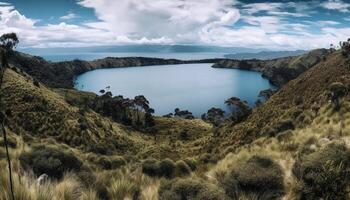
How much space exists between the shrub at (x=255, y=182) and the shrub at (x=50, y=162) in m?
4.27

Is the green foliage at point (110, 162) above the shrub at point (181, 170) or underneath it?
underneath

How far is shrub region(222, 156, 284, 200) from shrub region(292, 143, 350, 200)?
0.57 meters

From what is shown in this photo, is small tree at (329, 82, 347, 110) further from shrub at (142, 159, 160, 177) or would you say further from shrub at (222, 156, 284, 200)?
shrub at (222, 156, 284, 200)

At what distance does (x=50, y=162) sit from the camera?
33.1 ft

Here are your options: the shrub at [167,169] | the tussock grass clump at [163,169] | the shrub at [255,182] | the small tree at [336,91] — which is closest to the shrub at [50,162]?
the tussock grass clump at [163,169]

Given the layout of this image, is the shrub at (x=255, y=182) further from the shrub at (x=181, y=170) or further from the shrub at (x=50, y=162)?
the shrub at (x=181, y=170)

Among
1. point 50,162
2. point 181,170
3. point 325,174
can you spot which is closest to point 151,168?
point 181,170

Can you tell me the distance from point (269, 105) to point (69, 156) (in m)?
43.2

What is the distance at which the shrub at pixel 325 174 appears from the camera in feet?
25.8

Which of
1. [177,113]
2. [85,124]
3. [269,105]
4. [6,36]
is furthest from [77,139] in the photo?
[177,113]

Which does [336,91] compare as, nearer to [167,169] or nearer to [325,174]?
[167,169]

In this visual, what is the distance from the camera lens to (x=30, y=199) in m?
5.33

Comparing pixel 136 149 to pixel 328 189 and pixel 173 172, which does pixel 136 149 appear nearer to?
pixel 173 172

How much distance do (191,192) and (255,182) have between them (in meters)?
1.87
